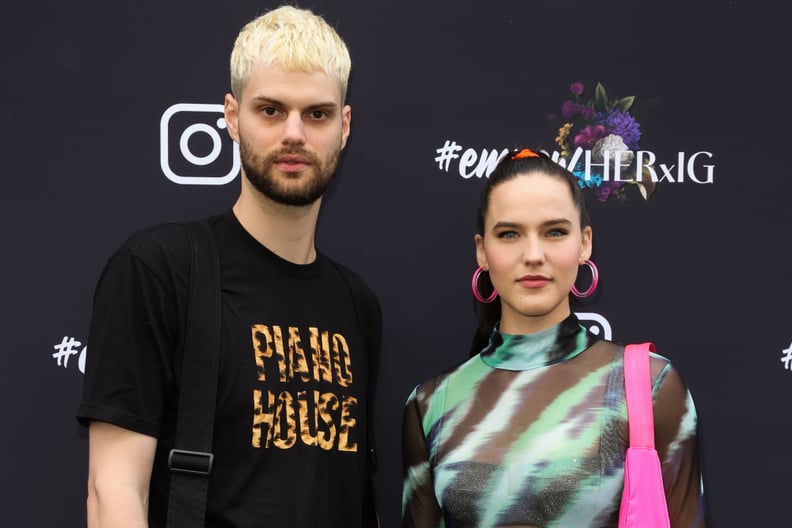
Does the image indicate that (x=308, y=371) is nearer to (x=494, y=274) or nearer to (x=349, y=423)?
(x=349, y=423)

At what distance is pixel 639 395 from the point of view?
180 cm

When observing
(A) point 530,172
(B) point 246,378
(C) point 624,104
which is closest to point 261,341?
(B) point 246,378

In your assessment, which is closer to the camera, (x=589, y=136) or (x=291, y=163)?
(x=291, y=163)

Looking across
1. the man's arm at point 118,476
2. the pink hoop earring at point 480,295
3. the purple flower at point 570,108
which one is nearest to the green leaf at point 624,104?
the purple flower at point 570,108

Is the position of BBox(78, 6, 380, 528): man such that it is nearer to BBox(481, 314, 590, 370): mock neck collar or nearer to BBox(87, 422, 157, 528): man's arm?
BBox(87, 422, 157, 528): man's arm

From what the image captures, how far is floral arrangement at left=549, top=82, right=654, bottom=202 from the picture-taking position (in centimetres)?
240

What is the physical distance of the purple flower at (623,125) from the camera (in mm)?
2400

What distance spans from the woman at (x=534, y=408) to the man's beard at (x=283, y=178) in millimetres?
385

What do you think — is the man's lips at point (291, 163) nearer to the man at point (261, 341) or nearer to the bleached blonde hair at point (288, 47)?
the man at point (261, 341)

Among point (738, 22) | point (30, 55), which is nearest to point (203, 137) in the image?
point (30, 55)

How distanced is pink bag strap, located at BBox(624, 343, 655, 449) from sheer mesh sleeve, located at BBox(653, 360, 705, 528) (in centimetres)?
3

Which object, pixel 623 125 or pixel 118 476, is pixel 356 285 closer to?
pixel 118 476

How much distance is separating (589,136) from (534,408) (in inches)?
33.3

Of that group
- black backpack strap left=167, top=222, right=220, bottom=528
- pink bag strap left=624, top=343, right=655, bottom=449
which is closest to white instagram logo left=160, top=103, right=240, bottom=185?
black backpack strap left=167, top=222, right=220, bottom=528
